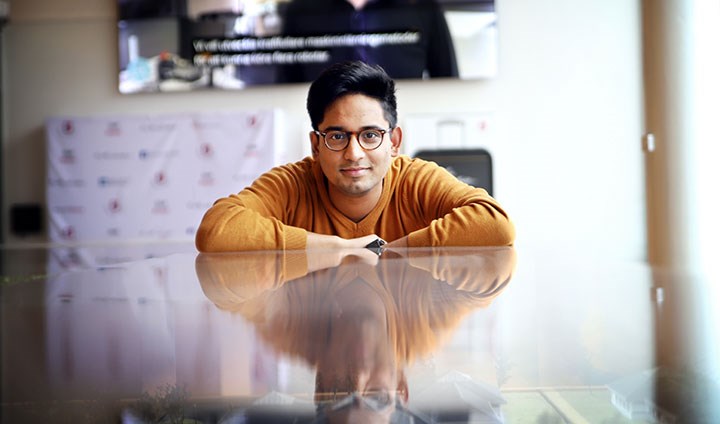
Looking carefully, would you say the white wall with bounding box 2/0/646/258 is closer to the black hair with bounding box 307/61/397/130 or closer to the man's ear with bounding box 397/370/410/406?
the black hair with bounding box 307/61/397/130

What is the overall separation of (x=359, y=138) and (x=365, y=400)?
1497mm

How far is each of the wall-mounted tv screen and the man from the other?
10.1 feet

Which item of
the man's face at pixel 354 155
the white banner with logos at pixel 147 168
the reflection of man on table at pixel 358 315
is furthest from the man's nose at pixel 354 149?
the white banner with logos at pixel 147 168

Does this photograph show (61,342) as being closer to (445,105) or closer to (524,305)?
(524,305)

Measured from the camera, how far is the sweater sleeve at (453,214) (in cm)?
161

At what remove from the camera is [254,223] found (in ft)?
5.56

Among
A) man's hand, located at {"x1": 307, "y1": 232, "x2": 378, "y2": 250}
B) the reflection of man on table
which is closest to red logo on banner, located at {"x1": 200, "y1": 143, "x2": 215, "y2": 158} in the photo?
man's hand, located at {"x1": 307, "y1": 232, "x2": 378, "y2": 250}

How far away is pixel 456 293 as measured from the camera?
627mm

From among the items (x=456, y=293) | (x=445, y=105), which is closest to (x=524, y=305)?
(x=456, y=293)

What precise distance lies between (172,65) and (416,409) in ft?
16.5

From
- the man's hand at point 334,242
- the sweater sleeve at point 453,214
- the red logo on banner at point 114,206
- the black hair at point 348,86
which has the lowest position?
the man's hand at point 334,242

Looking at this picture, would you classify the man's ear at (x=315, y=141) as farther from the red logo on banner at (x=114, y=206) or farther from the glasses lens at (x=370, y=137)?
the red logo on banner at (x=114, y=206)

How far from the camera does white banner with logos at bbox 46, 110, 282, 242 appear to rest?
15.7ft

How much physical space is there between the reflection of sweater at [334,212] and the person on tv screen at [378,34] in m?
3.01
